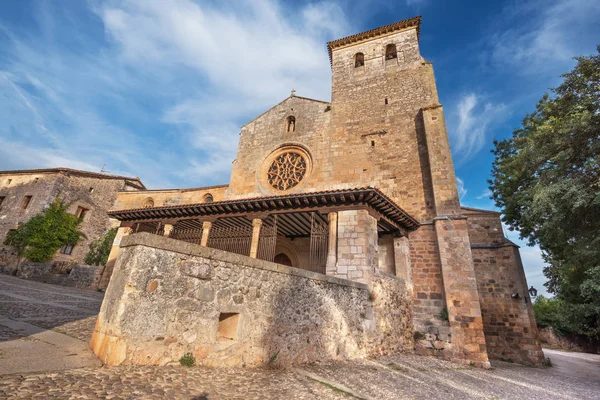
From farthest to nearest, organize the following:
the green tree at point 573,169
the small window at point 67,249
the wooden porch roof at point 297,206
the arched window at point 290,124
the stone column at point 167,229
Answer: the small window at point 67,249 → the arched window at point 290,124 → the stone column at point 167,229 → the wooden porch roof at point 297,206 → the green tree at point 573,169

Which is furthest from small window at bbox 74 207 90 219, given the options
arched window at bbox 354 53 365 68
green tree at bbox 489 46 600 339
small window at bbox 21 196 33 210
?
green tree at bbox 489 46 600 339

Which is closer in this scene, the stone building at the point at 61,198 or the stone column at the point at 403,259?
the stone column at the point at 403,259

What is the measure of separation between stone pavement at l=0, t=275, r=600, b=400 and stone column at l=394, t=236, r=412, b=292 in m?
2.70

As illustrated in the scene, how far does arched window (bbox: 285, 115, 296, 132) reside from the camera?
1498cm

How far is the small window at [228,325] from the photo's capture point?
3.89 meters

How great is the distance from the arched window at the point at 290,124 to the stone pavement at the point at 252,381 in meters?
11.4

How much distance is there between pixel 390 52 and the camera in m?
15.1

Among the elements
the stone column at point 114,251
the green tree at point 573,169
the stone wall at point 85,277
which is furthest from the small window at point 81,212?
the green tree at point 573,169

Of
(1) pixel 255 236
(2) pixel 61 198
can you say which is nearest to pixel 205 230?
(1) pixel 255 236

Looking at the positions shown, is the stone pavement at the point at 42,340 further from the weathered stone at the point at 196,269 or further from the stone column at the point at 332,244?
the stone column at the point at 332,244

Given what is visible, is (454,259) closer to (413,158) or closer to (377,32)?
(413,158)

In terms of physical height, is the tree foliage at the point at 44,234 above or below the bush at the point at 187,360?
above

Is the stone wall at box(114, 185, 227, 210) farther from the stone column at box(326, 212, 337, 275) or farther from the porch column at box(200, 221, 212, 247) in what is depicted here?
the stone column at box(326, 212, 337, 275)

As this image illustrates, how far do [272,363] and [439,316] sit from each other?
6.71 m
